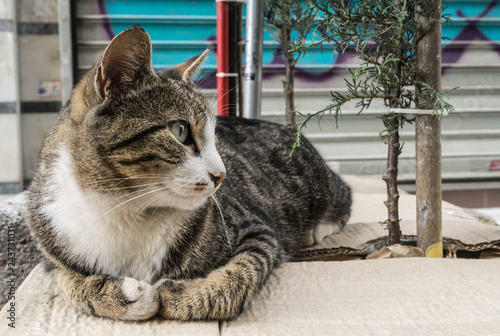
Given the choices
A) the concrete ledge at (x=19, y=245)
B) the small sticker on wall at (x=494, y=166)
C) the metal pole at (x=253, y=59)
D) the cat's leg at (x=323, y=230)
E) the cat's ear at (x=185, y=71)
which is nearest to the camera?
the cat's ear at (x=185, y=71)

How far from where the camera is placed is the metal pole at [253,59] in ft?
7.80

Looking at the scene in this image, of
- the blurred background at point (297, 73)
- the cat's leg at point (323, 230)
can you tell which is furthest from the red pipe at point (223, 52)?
the cat's leg at point (323, 230)

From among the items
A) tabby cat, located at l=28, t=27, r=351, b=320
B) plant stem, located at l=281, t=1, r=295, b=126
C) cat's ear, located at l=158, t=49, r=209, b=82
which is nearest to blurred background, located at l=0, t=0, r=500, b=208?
plant stem, located at l=281, t=1, r=295, b=126

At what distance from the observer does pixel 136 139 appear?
3.75 feet

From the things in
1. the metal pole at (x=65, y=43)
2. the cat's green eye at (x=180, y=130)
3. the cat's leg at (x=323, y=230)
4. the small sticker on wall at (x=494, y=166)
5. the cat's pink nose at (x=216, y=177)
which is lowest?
the cat's leg at (x=323, y=230)

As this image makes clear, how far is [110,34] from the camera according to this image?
3.37 meters

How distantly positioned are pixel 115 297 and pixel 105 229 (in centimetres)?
17

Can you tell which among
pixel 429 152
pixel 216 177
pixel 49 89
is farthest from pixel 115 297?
pixel 49 89

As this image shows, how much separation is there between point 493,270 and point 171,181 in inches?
42.8

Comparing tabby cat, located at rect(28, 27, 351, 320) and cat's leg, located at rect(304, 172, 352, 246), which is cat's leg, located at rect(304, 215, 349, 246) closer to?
cat's leg, located at rect(304, 172, 352, 246)

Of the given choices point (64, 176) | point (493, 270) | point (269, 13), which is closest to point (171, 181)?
point (64, 176)

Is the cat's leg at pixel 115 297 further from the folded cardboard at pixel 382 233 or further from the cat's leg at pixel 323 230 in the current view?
the cat's leg at pixel 323 230

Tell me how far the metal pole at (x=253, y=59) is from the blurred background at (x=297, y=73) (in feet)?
2.39

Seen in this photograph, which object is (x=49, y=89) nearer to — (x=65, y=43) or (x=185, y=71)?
(x=65, y=43)
